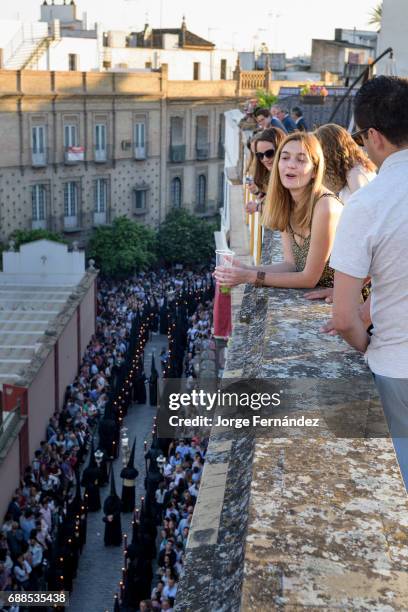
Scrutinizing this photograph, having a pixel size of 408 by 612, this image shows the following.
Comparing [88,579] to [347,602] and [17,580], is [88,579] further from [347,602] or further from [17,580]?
[347,602]

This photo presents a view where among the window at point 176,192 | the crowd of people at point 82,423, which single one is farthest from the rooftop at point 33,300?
the window at point 176,192

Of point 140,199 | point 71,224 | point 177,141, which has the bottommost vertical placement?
point 71,224

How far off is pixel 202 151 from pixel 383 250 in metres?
41.6

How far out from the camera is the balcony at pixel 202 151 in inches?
1727

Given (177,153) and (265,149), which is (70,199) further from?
(265,149)

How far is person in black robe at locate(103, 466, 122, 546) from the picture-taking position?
14352mm

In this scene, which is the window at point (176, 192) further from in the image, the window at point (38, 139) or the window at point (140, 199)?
the window at point (38, 139)

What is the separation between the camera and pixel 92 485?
1598cm

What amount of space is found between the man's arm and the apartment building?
1318 inches

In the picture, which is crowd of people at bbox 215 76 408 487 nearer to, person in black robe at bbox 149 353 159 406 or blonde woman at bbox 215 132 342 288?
blonde woman at bbox 215 132 342 288

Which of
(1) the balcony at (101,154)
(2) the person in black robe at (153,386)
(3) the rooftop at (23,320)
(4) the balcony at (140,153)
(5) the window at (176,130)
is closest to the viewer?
(3) the rooftop at (23,320)

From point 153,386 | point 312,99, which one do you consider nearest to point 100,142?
point 153,386

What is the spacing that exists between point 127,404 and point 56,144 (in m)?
18.9

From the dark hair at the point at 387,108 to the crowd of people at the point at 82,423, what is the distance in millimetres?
10443
